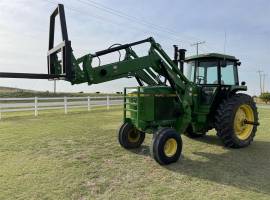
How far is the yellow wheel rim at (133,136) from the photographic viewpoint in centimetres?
791

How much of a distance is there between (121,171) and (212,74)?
13.1ft

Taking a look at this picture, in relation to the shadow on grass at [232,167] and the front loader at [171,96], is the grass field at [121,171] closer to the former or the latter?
the shadow on grass at [232,167]

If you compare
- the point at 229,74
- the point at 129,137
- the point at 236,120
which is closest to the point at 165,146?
the point at 129,137

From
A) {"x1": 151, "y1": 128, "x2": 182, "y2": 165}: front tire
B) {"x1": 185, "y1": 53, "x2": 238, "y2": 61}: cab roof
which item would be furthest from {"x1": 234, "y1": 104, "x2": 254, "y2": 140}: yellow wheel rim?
{"x1": 151, "y1": 128, "x2": 182, "y2": 165}: front tire

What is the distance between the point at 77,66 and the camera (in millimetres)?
5848

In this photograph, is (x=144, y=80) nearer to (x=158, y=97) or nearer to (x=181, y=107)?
(x=158, y=97)

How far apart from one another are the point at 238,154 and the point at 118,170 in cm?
319

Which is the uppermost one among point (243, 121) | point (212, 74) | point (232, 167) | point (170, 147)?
point (212, 74)

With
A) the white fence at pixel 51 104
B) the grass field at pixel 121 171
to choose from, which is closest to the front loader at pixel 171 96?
the grass field at pixel 121 171

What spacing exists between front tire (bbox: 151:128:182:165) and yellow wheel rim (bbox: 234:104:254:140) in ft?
7.29

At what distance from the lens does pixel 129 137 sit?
7887mm

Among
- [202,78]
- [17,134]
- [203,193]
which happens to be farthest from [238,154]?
[17,134]

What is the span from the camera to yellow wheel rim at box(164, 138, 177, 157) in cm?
650

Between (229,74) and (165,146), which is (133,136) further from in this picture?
(229,74)
